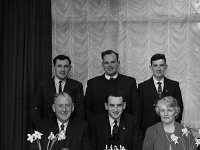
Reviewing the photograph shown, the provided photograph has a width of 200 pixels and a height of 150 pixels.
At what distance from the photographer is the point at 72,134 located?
3.35 metres

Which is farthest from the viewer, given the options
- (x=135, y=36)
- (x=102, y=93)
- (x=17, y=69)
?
(x=135, y=36)

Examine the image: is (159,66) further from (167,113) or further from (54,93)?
(54,93)

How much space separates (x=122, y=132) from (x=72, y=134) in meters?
0.56

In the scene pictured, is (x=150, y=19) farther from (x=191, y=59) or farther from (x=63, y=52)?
(x=63, y=52)

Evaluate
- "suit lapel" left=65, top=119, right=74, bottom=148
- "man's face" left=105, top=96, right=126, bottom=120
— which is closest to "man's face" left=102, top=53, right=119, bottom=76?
"man's face" left=105, top=96, right=126, bottom=120

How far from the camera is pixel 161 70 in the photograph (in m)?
4.10

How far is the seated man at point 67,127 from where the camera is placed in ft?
10.9

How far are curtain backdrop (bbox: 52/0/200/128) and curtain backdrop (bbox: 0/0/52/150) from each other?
0.46 m

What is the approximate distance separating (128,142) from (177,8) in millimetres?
2128

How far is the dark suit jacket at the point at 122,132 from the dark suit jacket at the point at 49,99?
362 mm

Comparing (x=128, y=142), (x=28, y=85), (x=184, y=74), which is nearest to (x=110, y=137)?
(x=128, y=142)

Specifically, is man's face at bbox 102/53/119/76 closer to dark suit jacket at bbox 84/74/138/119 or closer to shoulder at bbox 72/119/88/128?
dark suit jacket at bbox 84/74/138/119

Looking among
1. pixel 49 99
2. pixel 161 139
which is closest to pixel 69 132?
pixel 49 99

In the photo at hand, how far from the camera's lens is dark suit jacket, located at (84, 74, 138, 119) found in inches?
161
